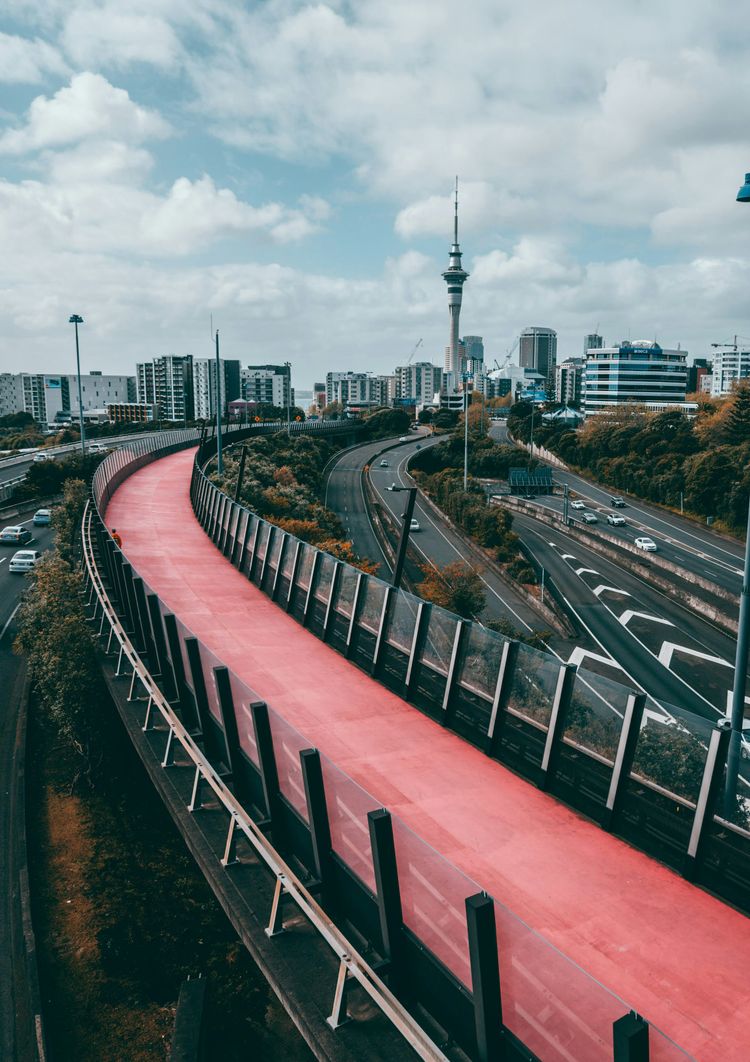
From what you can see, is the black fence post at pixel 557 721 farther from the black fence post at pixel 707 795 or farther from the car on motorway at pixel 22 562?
the car on motorway at pixel 22 562

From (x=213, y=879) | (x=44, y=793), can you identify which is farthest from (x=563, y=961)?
(x=44, y=793)

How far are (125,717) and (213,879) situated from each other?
534cm

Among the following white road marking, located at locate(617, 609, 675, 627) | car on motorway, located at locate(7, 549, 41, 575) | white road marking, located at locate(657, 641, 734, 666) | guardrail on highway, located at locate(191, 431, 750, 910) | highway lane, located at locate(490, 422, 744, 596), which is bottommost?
white road marking, located at locate(657, 641, 734, 666)

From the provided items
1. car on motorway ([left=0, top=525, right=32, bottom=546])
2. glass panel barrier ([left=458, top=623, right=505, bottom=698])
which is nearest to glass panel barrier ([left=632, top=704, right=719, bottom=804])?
glass panel barrier ([left=458, top=623, right=505, bottom=698])

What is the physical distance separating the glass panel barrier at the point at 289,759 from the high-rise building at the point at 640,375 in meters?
139

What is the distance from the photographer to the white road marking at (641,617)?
4003 centimetres

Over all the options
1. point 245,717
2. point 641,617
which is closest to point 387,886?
point 245,717

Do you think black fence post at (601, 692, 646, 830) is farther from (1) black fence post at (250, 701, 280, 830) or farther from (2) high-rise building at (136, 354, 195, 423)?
(2) high-rise building at (136, 354, 195, 423)

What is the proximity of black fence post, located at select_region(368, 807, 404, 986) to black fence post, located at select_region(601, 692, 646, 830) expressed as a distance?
3.21 meters

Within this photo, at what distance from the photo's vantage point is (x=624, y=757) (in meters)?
7.73

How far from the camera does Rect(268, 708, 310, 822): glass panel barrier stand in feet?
22.8

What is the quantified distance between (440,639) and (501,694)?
1.60 m

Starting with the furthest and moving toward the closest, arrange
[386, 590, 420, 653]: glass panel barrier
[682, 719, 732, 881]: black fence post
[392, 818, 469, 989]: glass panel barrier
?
[386, 590, 420, 653]: glass panel barrier, [682, 719, 732, 881]: black fence post, [392, 818, 469, 989]: glass panel barrier

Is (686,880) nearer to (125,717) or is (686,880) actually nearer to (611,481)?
(125,717)
